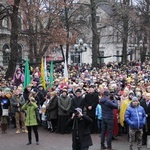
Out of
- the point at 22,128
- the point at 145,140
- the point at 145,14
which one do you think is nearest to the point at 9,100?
the point at 22,128

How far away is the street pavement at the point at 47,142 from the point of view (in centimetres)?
1159

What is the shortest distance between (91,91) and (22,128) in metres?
3.18

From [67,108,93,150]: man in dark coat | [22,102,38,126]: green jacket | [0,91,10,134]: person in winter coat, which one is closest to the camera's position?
[67,108,93,150]: man in dark coat

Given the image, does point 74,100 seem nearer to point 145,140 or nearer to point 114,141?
point 114,141

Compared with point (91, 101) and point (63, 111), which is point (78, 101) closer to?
point (91, 101)

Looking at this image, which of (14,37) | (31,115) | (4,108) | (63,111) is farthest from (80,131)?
(14,37)

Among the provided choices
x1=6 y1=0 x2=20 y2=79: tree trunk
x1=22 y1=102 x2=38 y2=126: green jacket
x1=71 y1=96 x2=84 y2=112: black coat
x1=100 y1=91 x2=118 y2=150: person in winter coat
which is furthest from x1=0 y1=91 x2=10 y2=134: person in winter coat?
x1=6 y1=0 x2=20 y2=79: tree trunk

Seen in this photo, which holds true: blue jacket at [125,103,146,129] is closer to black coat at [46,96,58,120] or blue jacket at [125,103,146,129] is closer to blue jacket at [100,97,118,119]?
blue jacket at [100,97,118,119]

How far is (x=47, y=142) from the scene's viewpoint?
40.5 feet

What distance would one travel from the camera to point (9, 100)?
14.4 metres

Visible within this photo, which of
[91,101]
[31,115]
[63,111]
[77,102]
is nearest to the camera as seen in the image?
[31,115]

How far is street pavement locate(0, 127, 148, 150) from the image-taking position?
11.6m

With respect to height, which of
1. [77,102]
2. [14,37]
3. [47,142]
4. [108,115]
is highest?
[14,37]

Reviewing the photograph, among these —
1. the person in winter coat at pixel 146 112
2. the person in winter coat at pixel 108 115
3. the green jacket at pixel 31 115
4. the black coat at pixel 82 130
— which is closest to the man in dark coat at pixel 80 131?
the black coat at pixel 82 130
